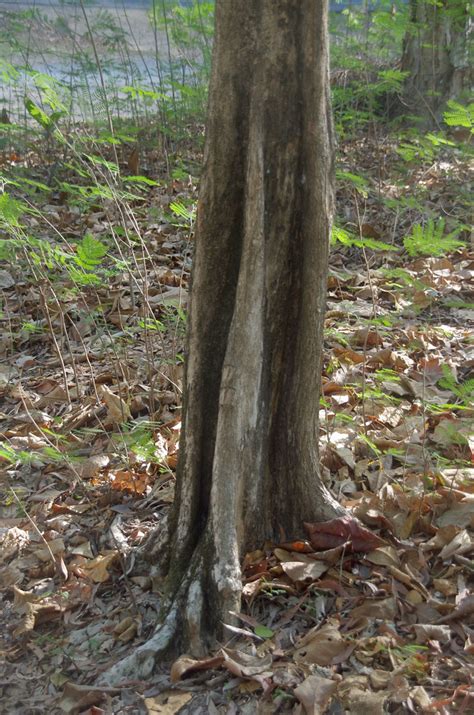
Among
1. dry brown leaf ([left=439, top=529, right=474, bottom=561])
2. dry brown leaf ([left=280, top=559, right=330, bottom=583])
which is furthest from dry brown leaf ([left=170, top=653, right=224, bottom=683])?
dry brown leaf ([left=439, top=529, right=474, bottom=561])

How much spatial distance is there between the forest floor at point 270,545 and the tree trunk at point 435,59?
13.1 ft

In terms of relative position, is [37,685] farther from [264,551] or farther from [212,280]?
[212,280]

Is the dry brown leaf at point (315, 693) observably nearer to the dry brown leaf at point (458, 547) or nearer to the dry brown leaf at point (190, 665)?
the dry brown leaf at point (190, 665)

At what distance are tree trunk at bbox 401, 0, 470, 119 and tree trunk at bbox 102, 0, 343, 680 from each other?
5949mm

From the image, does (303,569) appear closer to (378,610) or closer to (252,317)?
(378,610)

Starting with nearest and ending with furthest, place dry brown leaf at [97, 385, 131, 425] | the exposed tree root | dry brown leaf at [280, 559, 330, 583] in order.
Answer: the exposed tree root, dry brown leaf at [280, 559, 330, 583], dry brown leaf at [97, 385, 131, 425]

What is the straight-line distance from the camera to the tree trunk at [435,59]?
26.5ft

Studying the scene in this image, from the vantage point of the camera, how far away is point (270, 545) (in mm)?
2918

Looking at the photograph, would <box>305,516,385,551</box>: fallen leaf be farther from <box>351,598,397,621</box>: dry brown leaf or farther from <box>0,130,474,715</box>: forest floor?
<box>351,598,397,621</box>: dry brown leaf

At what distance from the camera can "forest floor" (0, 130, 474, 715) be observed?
8.02 ft

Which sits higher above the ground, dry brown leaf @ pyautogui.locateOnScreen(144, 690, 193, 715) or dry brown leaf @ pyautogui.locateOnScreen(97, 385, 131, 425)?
dry brown leaf @ pyautogui.locateOnScreen(97, 385, 131, 425)

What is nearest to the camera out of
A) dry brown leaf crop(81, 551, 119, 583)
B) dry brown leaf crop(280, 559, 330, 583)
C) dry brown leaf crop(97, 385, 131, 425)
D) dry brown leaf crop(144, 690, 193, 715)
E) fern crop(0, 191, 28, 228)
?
dry brown leaf crop(144, 690, 193, 715)

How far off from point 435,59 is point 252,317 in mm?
7012

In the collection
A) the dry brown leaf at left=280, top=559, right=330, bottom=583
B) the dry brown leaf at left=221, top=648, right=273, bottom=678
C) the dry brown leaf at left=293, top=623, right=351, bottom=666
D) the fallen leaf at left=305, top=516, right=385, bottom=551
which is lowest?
the dry brown leaf at left=221, top=648, right=273, bottom=678
